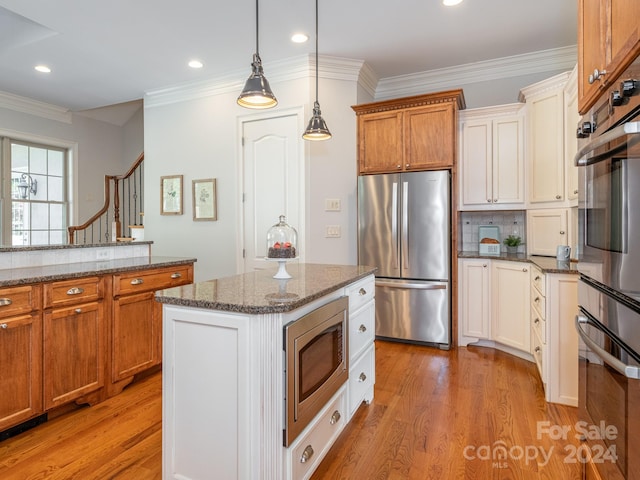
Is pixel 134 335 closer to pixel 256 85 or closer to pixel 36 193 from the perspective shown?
pixel 256 85

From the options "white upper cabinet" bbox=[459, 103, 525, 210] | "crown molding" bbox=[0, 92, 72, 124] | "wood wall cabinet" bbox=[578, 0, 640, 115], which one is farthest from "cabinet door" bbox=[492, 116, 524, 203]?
"crown molding" bbox=[0, 92, 72, 124]

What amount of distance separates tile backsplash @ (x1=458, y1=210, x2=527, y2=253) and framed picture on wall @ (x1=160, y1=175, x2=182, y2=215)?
3.35 m

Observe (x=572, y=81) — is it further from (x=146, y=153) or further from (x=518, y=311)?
(x=146, y=153)

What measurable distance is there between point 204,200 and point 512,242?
342cm

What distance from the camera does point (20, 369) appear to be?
6.62 ft

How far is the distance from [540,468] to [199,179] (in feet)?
13.4

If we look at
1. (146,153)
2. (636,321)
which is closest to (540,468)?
(636,321)

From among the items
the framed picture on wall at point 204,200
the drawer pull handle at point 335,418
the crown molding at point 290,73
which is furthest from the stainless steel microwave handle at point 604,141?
the framed picture on wall at point 204,200

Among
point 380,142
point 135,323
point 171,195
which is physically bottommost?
point 135,323

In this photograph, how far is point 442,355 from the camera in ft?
11.1

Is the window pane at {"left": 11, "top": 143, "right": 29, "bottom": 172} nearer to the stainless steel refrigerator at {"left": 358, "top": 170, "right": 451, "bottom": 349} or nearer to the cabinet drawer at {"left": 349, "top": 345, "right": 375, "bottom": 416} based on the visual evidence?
the stainless steel refrigerator at {"left": 358, "top": 170, "right": 451, "bottom": 349}

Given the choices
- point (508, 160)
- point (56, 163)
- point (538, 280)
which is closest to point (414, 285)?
point (538, 280)

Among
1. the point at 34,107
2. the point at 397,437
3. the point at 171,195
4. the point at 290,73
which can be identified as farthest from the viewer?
the point at 34,107

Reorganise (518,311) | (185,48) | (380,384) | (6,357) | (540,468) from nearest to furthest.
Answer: (540,468)
(6,357)
(380,384)
(518,311)
(185,48)
